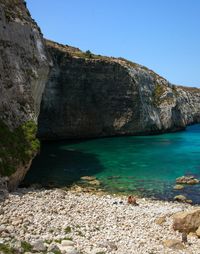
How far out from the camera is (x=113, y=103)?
96812 millimetres

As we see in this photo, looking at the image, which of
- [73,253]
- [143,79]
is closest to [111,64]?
[143,79]

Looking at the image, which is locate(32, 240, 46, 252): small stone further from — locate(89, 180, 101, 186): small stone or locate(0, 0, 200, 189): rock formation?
locate(89, 180, 101, 186): small stone

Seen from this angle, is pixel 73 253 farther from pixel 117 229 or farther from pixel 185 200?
pixel 185 200

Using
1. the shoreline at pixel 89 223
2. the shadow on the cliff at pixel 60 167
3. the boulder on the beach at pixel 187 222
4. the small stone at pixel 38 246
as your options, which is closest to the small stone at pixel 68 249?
the shoreline at pixel 89 223

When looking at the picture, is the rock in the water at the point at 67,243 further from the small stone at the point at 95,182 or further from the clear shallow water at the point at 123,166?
the small stone at the point at 95,182

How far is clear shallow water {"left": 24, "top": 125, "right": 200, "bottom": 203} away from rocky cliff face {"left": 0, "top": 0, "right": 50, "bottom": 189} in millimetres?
7270

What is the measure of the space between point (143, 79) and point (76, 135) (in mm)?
27696

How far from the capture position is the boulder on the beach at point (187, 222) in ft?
89.8

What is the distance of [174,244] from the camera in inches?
968

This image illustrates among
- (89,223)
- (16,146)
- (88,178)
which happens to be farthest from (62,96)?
(89,223)

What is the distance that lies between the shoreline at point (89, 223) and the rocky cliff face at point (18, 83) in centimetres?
337

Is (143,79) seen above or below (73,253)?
above

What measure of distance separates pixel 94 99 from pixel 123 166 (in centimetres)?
4067

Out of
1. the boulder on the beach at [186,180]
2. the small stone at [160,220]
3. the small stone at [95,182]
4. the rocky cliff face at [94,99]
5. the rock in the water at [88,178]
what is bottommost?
the small stone at [160,220]
